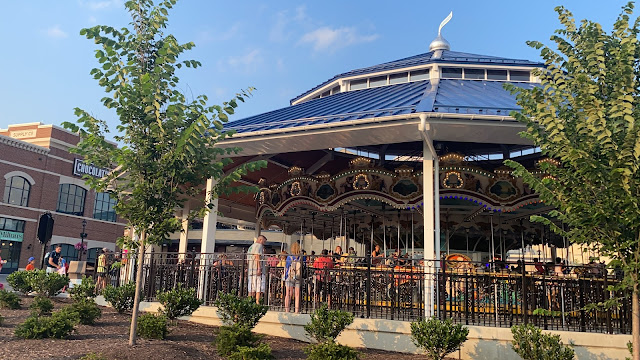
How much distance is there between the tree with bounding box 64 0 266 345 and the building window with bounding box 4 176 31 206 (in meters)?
33.4

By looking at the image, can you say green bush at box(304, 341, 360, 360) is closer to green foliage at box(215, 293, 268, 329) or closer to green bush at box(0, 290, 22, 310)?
green foliage at box(215, 293, 268, 329)

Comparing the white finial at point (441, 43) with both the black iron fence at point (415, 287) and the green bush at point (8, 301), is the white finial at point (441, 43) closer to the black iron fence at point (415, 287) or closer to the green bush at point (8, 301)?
the black iron fence at point (415, 287)

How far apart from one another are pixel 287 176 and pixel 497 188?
25.6 ft

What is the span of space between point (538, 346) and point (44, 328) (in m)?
8.07

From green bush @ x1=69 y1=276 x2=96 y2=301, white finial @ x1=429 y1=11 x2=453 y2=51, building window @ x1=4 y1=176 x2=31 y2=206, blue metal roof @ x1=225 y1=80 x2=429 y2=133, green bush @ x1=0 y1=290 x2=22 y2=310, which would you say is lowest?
green bush @ x1=0 y1=290 x2=22 y2=310

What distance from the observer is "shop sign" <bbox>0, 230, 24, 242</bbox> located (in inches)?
1371

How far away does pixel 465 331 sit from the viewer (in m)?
8.57

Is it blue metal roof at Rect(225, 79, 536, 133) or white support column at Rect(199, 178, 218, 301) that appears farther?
white support column at Rect(199, 178, 218, 301)

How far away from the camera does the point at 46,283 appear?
14.0 m

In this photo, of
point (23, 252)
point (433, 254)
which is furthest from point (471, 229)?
point (23, 252)

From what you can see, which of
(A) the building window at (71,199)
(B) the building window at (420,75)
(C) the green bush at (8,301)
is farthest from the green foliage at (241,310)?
(A) the building window at (71,199)

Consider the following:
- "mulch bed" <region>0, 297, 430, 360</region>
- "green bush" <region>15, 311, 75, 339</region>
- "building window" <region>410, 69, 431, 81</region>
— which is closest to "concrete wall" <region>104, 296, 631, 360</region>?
"mulch bed" <region>0, 297, 430, 360</region>

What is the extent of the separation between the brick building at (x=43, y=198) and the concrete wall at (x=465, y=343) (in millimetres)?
29113

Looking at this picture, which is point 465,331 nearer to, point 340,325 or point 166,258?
point 340,325
